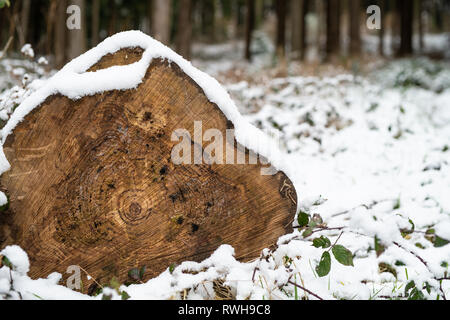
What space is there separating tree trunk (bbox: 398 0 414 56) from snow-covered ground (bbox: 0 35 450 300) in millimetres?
6744

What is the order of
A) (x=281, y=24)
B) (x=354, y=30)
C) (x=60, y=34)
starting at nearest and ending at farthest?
(x=60, y=34) < (x=354, y=30) < (x=281, y=24)

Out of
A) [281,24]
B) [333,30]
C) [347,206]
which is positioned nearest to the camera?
[347,206]

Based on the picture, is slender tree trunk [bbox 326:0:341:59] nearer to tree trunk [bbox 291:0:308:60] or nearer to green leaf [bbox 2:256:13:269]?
tree trunk [bbox 291:0:308:60]

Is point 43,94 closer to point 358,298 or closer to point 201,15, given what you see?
point 358,298

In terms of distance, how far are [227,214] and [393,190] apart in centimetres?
199

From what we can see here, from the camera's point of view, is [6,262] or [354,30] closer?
[6,262]

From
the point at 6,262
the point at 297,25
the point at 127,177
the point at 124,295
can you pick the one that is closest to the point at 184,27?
the point at 297,25

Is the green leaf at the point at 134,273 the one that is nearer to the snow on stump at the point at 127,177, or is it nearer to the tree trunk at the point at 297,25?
the snow on stump at the point at 127,177

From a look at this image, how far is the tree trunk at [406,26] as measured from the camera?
12.5 meters

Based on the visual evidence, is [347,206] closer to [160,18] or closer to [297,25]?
[160,18]

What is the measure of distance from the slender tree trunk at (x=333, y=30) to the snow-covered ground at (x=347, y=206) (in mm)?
3224

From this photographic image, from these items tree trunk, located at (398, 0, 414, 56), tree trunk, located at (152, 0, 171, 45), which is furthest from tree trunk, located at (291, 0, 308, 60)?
tree trunk, located at (152, 0, 171, 45)

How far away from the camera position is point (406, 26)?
1263 cm

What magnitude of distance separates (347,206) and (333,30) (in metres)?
8.42
